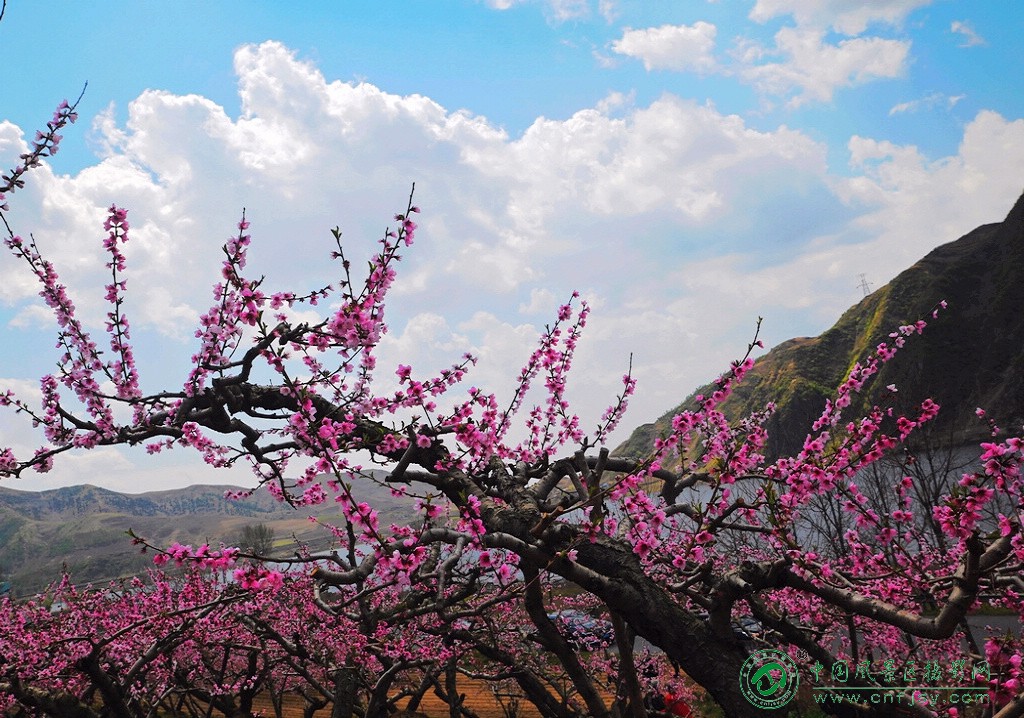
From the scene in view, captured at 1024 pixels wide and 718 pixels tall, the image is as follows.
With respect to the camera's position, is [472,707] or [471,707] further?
[472,707]

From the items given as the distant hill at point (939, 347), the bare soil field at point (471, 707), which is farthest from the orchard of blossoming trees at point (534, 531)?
the distant hill at point (939, 347)

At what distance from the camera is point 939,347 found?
2982 inches

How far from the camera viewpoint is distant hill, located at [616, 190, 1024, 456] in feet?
212

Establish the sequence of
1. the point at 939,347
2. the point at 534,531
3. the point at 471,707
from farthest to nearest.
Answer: the point at 939,347, the point at 471,707, the point at 534,531

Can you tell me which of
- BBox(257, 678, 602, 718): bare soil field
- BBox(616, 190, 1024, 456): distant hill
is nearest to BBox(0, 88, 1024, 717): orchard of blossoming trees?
BBox(257, 678, 602, 718): bare soil field

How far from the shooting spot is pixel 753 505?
486 centimetres

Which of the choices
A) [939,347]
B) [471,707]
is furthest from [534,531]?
[939,347]

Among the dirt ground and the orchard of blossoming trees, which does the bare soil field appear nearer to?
the dirt ground

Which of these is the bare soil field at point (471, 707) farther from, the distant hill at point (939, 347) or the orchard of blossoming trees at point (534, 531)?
the distant hill at point (939, 347)

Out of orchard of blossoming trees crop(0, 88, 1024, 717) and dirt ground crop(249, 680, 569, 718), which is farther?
dirt ground crop(249, 680, 569, 718)

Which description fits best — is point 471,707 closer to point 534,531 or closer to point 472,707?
point 472,707

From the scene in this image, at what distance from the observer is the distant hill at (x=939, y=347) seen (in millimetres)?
64625

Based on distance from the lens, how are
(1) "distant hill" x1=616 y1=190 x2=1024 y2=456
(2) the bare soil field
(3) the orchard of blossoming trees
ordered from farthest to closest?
1. (1) "distant hill" x1=616 y1=190 x2=1024 y2=456
2. (2) the bare soil field
3. (3) the orchard of blossoming trees

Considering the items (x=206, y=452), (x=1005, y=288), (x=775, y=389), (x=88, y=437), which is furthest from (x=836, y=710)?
(x=775, y=389)
